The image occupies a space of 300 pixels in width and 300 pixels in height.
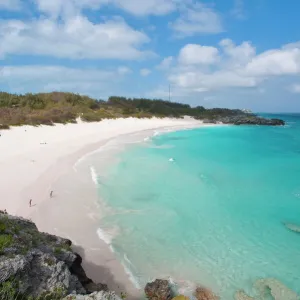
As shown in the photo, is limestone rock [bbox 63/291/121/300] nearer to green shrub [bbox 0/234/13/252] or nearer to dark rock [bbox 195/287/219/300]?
green shrub [bbox 0/234/13/252]

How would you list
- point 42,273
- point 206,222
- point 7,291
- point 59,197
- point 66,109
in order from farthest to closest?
point 66,109 < point 59,197 < point 206,222 < point 42,273 < point 7,291

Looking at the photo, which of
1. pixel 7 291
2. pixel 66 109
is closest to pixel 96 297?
pixel 7 291

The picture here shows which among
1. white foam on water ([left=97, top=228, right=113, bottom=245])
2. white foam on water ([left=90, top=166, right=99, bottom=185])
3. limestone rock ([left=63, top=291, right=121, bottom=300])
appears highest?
limestone rock ([left=63, top=291, right=121, bottom=300])

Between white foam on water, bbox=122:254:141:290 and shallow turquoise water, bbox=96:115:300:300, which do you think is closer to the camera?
white foam on water, bbox=122:254:141:290

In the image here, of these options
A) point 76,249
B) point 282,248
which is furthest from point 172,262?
point 282,248

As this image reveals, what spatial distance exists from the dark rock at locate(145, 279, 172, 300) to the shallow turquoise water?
80 cm

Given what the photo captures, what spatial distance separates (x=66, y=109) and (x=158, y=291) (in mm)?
62560

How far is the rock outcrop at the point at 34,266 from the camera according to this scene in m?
5.80

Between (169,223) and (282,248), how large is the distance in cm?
505

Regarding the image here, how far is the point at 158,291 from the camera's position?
8.59 meters

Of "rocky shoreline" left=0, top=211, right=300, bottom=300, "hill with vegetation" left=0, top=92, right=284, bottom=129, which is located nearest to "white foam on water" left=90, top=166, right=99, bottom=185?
"rocky shoreline" left=0, top=211, right=300, bottom=300

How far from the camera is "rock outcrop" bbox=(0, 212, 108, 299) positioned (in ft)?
19.0

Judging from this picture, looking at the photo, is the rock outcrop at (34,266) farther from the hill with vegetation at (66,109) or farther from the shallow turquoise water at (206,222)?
the hill with vegetation at (66,109)

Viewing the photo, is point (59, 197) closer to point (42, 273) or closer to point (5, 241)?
point (5, 241)
